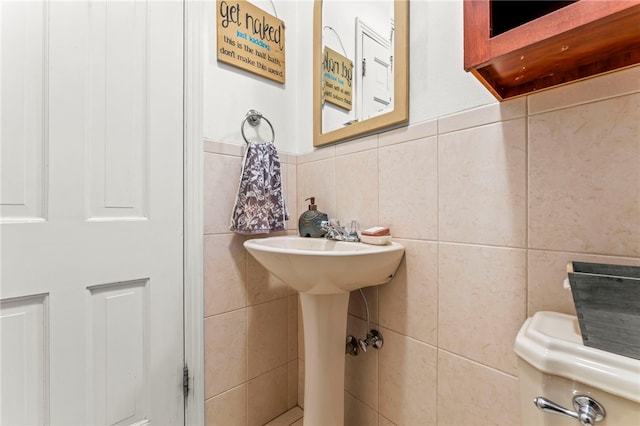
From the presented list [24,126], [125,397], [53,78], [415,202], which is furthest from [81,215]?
[415,202]

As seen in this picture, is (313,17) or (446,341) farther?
(313,17)

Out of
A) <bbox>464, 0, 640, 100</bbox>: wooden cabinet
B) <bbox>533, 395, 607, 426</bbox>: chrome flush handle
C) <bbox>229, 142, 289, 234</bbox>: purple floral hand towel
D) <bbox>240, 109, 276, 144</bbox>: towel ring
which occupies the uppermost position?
<bbox>240, 109, 276, 144</bbox>: towel ring

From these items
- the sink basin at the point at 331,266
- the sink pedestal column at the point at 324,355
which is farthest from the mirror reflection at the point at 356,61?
the sink pedestal column at the point at 324,355

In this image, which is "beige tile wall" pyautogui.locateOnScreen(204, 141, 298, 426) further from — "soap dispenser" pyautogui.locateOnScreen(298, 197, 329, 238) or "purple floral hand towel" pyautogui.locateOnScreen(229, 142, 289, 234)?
"soap dispenser" pyautogui.locateOnScreen(298, 197, 329, 238)

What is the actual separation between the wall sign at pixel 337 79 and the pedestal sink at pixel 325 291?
0.61 metres

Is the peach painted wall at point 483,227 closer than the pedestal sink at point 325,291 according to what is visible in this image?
Yes

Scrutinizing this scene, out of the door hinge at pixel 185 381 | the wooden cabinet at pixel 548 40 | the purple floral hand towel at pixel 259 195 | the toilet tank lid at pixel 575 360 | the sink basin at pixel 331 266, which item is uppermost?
the wooden cabinet at pixel 548 40

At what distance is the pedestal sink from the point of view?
805 mm

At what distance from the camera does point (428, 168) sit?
0.90 metres

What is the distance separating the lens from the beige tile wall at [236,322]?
1.12 metres

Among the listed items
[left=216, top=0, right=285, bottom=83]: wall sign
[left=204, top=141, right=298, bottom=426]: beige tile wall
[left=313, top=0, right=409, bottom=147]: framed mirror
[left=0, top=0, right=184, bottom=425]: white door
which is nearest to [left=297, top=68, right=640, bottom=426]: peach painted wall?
[left=313, top=0, right=409, bottom=147]: framed mirror

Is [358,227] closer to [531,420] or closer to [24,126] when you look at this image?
[531,420]

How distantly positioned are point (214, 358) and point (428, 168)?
1071 mm

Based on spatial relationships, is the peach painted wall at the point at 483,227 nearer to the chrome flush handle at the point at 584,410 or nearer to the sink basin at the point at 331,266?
the sink basin at the point at 331,266
